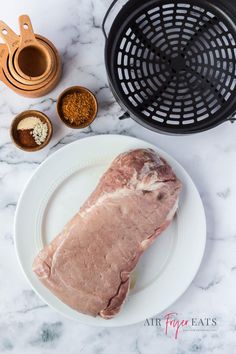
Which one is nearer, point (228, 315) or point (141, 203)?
point (141, 203)

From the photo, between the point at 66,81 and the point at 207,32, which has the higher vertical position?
the point at 207,32

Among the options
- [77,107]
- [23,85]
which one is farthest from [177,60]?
[23,85]

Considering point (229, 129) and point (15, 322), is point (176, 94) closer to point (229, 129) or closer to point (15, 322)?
point (229, 129)

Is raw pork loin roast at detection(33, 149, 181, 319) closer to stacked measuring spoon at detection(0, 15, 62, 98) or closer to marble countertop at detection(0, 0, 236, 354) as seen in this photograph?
marble countertop at detection(0, 0, 236, 354)

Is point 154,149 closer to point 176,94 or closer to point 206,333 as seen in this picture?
point 176,94

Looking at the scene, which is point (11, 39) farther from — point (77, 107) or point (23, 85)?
point (77, 107)

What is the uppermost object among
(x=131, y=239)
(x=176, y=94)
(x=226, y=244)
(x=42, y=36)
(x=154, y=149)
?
(x=42, y=36)

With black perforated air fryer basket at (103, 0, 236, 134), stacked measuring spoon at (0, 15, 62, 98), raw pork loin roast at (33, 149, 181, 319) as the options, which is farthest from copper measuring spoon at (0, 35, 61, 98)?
raw pork loin roast at (33, 149, 181, 319)

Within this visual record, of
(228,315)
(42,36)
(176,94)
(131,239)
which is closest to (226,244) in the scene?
(228,315)
